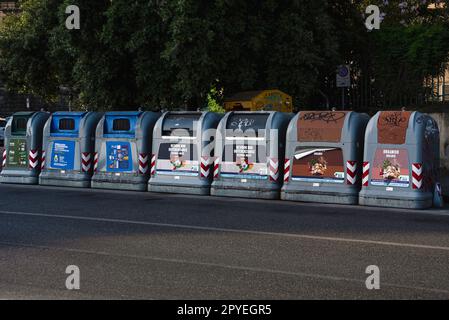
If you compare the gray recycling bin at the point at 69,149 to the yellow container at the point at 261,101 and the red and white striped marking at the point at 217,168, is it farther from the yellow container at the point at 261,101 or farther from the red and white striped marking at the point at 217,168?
the yellow container at the point at 261,101

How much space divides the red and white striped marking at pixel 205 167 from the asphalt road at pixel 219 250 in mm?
1204

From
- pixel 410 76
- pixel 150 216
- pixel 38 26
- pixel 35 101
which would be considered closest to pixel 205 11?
pixel 410 76

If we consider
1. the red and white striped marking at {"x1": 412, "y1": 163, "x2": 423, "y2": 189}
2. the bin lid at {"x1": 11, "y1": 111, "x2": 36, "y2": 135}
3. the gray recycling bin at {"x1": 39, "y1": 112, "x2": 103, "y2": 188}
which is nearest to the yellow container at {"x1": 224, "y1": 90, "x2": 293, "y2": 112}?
the gray recycling bin at {"x1": 39, "y1": 112, "x2": 103, "y2": 188}

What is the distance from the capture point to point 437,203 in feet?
41.1

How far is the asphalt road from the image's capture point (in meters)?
6.52

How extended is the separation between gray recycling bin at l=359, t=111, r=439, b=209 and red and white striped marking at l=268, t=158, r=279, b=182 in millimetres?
1721

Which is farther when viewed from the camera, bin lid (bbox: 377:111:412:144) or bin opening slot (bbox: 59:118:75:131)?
bin opening slot (bbox: 59:118:75:131)

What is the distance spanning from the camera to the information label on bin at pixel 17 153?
16.7 metres

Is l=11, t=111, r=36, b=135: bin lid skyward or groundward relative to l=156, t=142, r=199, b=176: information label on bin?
skyward

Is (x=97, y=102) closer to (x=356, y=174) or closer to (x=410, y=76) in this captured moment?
(x=410, y=76)

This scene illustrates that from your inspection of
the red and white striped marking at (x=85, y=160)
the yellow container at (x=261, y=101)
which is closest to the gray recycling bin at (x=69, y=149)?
the red and white striped marking at (x=85, y=160)

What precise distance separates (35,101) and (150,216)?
1855 inches

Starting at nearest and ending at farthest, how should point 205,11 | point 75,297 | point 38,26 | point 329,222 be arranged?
1. point 75,297
2. point 329,222
3. point 205,11
4. point 38,26

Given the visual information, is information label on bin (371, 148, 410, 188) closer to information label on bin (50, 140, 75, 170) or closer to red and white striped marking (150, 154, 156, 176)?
red and white striped marking (150, 154, 156, 176)
